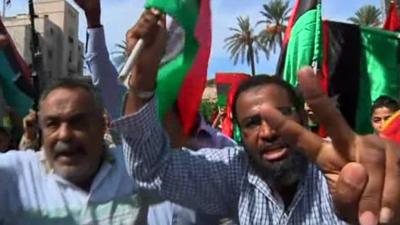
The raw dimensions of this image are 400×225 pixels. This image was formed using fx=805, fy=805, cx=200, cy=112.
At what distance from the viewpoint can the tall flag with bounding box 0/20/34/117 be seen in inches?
211

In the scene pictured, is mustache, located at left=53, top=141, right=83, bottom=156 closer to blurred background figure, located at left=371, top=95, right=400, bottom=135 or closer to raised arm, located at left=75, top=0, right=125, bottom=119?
raised arm, located at left=75, top=0, right=125, bottom=119

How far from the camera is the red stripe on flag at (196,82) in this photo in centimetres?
348

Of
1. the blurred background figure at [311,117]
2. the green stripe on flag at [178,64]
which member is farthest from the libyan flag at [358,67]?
the blurred background figure at [311,117]

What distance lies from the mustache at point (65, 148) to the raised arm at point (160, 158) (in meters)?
0.29

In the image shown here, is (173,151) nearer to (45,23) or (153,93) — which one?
(153,93)

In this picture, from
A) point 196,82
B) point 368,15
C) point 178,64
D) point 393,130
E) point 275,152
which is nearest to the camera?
point 275,152

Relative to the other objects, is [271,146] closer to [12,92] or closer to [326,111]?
[326,111]

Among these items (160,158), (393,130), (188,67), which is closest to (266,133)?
(160,158)

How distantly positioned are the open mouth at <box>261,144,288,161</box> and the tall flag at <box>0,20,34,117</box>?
296 centimetres

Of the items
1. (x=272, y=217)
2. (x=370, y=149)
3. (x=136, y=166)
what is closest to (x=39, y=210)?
(x=136, y=166)

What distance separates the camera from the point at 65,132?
2.83m

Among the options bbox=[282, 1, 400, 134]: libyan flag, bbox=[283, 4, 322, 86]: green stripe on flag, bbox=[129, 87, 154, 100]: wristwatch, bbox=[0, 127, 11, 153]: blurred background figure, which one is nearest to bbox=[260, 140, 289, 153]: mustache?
bbox=[129, 87, 154, 100]: wristwatch

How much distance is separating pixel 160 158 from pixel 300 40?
2256 mm

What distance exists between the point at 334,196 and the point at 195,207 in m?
1.01
